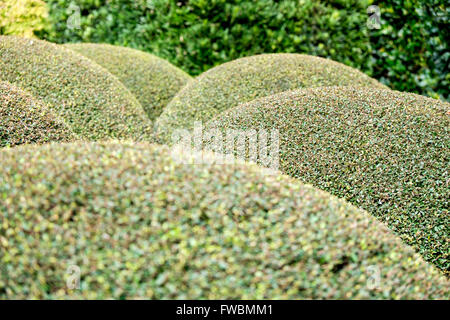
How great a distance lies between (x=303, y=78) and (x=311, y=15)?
2338 millimetres

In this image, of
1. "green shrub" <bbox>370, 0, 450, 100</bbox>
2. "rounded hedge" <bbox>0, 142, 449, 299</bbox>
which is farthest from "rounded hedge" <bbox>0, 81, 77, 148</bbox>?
"green shrub" <bbox>370, 0, 450, 100</bbox>

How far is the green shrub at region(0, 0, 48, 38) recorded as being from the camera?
5195mm

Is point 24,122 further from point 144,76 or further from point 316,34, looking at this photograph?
point 316,34

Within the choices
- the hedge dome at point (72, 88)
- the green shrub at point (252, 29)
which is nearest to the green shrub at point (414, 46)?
the green shrub at point (252, 29)

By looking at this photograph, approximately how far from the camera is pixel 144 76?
5285mm

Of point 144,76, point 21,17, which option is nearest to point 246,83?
point 144,76

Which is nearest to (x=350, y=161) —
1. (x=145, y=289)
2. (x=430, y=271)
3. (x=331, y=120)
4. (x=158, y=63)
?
(x=331, y=120)

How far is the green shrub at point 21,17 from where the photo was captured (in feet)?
17.0

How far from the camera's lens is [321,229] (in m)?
1.79

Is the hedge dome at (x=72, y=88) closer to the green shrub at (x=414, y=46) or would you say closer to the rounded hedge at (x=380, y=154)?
the rounded hedge at (x=380, y=154)

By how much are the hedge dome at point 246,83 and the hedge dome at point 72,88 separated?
0.36 metres

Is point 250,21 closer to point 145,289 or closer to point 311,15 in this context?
point 311,15

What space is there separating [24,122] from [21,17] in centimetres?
302

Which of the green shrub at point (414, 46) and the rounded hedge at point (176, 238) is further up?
the green shrub at point (414, 46)
